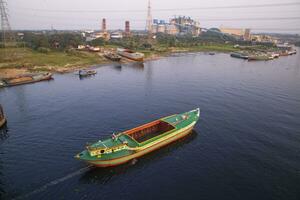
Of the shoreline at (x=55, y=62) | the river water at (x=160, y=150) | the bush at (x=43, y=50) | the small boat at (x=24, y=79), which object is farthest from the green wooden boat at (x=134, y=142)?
the bush at (x=43, y=50)

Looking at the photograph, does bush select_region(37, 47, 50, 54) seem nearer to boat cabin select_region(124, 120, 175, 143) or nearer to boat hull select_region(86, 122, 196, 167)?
boat cabin select_region(124, 120, 175, 143)

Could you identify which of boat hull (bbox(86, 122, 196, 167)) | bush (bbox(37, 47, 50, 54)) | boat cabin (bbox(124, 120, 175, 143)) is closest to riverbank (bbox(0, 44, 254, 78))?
bush (bbox(37, 47, 50, 54))

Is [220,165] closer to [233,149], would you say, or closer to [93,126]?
[233,149]

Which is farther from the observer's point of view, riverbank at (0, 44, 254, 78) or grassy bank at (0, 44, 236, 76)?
grassy bank at (0, 44, 236, 76)

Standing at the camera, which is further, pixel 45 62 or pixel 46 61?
pixel 46 61

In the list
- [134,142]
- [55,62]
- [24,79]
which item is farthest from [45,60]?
[134,142]

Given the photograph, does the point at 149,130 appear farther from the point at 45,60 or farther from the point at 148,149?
the point at 45,60

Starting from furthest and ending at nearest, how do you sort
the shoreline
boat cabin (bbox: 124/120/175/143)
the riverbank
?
the riverbank → the shoreline → boat cabin (bbox: 124/120/175/143)

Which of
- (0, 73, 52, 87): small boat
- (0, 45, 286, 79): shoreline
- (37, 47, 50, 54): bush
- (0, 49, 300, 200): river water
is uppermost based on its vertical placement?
(37, 47, 50, 54): bush
